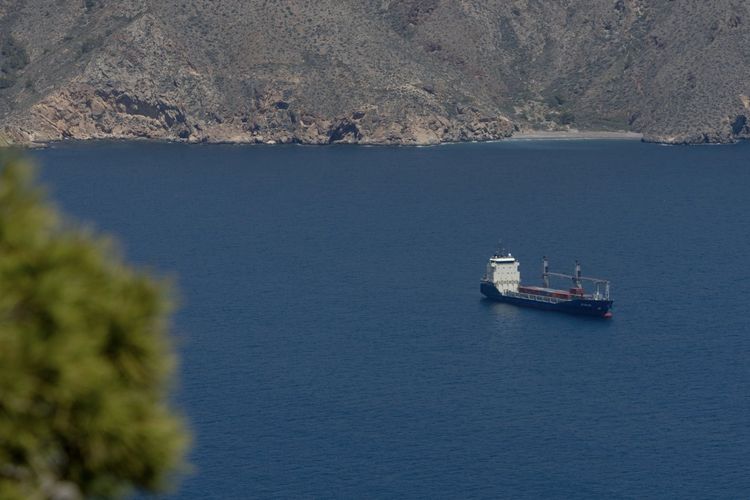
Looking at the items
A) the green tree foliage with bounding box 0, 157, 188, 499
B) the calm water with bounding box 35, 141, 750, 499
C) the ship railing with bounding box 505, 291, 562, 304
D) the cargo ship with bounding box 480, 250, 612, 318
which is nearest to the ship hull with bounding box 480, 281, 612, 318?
the cargo ship with bounding box 480, 250, 612, 318

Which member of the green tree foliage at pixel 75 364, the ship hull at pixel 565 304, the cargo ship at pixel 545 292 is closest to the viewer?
the green tree foliage at pixel 75 364

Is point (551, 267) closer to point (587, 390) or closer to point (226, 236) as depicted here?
point (226, 236)

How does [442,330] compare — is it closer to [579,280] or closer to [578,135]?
[579,280]

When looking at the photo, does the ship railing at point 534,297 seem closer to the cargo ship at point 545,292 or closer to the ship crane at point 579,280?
the cargo ship at point 545,292

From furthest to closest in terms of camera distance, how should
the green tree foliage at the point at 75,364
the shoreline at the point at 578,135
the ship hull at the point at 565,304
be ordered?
the shoreline at the point at 578,135
the ship hull at the point at 565,304
the green tree foliage at the point at 75,364

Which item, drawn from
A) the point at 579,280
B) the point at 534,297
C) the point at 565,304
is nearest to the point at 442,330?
the point at 565,304

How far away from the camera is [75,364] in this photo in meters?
7.39

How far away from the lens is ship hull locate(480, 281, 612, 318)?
3317 inches

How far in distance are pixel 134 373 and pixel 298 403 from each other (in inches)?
2171

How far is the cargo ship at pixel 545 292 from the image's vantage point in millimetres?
85125

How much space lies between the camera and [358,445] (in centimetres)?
5606

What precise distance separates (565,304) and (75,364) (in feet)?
265

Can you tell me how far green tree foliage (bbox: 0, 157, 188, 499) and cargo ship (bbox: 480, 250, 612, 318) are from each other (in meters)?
77.2

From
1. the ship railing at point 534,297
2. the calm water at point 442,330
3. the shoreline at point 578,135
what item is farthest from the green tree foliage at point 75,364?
the shoreline at point 578,135
